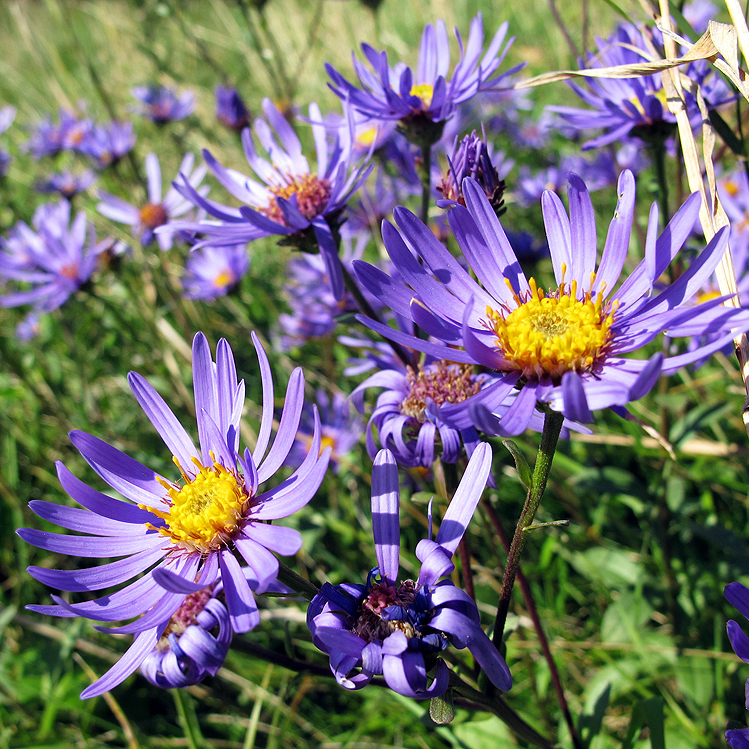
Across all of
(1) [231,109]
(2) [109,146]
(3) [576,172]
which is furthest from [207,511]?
(2) [109,146]

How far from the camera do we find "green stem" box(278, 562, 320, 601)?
1.05 m

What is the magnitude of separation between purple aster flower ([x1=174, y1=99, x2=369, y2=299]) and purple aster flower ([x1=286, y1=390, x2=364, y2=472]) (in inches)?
40.1

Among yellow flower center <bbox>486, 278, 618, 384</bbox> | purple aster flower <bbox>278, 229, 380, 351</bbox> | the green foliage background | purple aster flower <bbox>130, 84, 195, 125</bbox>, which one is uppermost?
purple aster flower <bbox>130, 84, 195, 125</bbox>

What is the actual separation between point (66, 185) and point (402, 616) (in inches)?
180

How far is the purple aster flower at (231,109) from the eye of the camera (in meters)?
3.98

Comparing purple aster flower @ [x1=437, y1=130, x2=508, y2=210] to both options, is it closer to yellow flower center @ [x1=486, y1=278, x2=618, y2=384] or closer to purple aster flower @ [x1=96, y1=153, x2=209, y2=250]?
yellow flower center @ [x1=486, y1=278, x2=618, y2=384]

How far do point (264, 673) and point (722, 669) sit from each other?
4.71ft

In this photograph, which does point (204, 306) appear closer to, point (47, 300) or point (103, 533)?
point (47, 300)

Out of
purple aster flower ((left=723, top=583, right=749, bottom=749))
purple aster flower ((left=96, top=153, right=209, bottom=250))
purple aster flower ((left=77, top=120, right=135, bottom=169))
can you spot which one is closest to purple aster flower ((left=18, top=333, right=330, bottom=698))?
purple aster flower ((left=723, top=583, right=749, bottom=749))

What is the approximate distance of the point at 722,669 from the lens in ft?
5.99

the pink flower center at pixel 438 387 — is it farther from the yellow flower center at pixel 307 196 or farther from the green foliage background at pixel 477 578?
the yellow flower center at pixel 307 196

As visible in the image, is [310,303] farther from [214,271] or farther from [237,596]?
[237,596]

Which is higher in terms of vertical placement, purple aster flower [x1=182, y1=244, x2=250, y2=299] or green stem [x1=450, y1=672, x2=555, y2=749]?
purple aster flower [x1=182, y1=244, x2=250, y2=299]

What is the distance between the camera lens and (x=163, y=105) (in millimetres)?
4910
